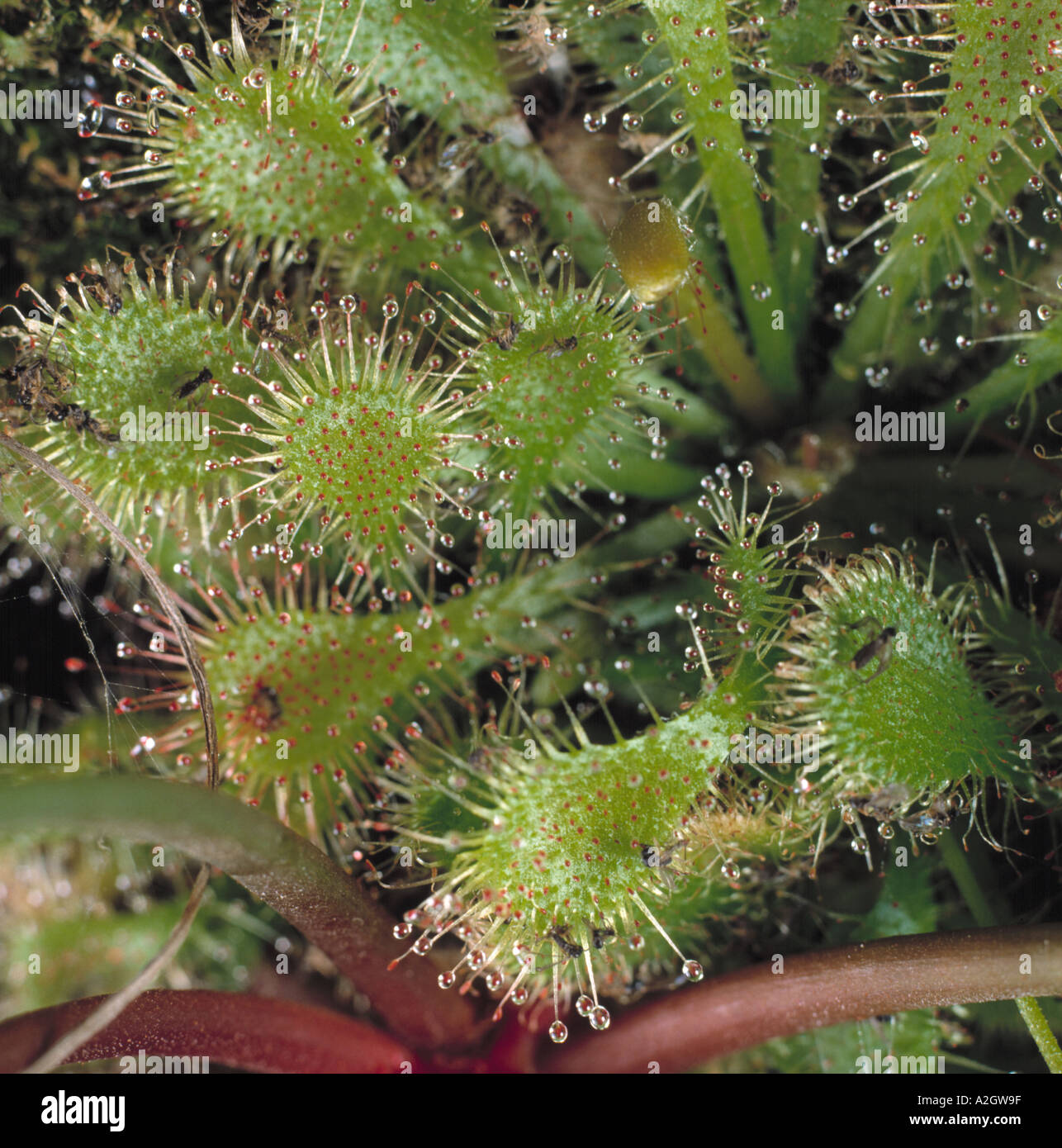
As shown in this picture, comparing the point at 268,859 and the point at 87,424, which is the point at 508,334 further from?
the point at 268,859

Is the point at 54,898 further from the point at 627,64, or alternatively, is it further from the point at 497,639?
the point at 627,64

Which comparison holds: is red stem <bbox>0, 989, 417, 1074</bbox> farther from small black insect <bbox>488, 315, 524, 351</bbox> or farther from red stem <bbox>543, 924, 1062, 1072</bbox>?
small black insect <bbox>488, 315, 524, 351</bbox>

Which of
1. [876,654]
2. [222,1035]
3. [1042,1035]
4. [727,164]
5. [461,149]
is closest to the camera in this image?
[876,654]

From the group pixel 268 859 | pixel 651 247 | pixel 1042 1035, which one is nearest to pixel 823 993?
pixel 1042 1035

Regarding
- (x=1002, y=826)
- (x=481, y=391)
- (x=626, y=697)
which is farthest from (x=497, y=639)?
(x=1002, y=826)

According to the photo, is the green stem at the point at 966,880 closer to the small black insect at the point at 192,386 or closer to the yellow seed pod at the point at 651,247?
the yellow seed pod at the point at 651,247

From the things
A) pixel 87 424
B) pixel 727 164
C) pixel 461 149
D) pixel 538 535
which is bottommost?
pixel 538 535
